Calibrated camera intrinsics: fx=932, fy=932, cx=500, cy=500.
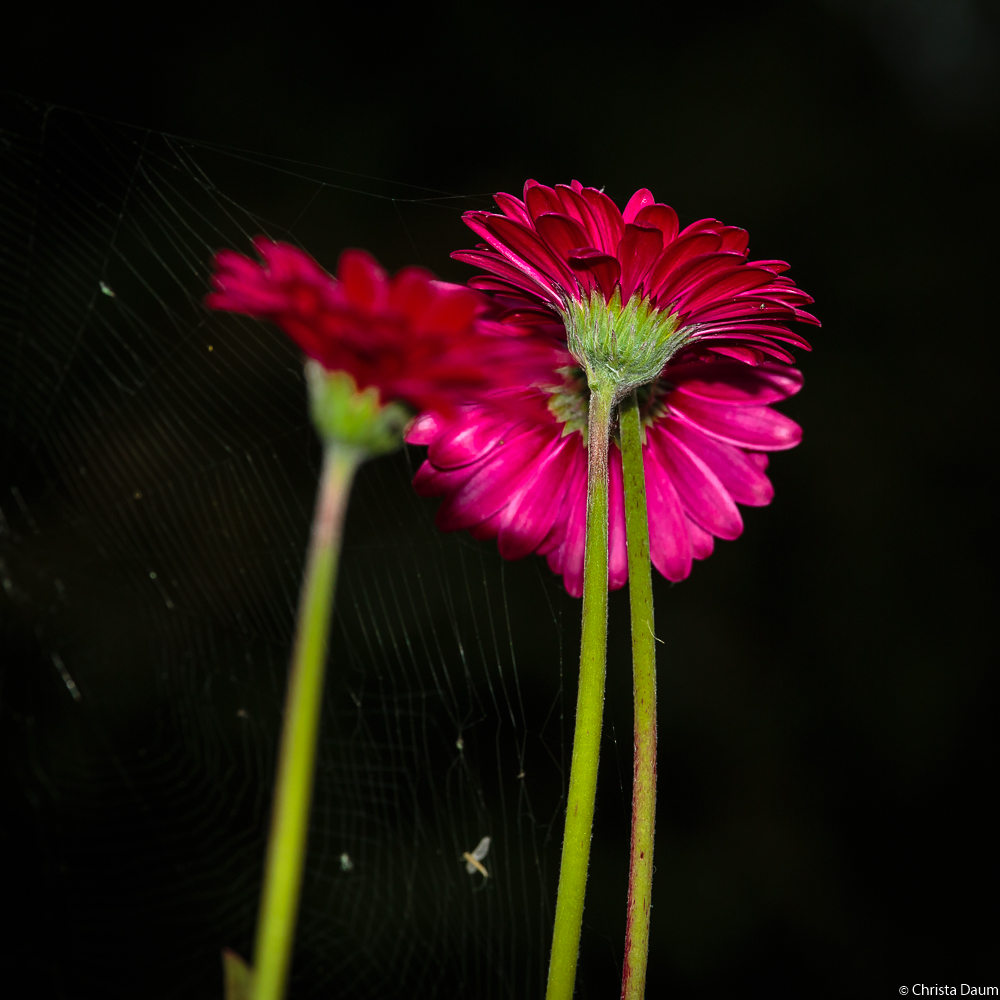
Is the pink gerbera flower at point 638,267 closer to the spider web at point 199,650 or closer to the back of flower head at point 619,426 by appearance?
the back of flower head at point 619,426

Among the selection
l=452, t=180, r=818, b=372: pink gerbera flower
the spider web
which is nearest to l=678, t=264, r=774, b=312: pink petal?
l=452, t=180, r=818, b=372: pink gerbera flower

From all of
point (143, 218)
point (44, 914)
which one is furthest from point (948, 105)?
point (44, 914)

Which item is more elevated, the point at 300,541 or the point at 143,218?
the point at 143,218

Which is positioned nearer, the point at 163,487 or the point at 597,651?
the point at 597,651

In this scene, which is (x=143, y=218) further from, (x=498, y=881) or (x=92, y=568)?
(x=498, y=881)

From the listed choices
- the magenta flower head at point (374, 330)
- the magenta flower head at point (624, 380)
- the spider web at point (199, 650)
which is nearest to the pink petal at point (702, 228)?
the magenta flower head at point (624, 380)

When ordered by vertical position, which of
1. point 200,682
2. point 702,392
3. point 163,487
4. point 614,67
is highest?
point 614,67

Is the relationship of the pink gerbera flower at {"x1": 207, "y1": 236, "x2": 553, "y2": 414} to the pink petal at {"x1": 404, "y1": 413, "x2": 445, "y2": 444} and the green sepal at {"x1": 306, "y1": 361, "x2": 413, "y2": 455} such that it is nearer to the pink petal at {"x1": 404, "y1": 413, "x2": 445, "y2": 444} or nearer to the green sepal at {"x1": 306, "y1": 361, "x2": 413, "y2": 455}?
the green sepal at {"x1": 306, "y1": 361, "x2": 413, "y2": 455}
